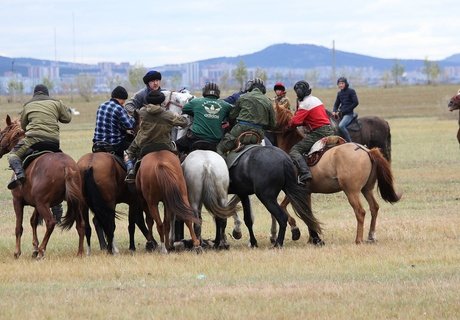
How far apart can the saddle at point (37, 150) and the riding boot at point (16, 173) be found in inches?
6.1

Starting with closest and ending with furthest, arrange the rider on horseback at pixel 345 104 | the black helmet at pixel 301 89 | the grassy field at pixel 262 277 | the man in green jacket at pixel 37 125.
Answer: the grassy field at pixel 262 277 → the man in green jacket at pixel 37 125 → the black helmet at pixel 301 89 → the rider on horseback at pixel 345 104

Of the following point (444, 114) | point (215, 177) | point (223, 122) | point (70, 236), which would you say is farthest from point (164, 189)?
point (444, 114)

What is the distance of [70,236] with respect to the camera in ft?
59.0

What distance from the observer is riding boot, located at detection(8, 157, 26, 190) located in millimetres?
14906

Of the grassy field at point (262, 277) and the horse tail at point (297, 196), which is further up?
the horse tail at point (297, 196)

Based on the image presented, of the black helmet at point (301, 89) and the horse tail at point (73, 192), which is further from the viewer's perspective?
the black helmet at point (301, 89)

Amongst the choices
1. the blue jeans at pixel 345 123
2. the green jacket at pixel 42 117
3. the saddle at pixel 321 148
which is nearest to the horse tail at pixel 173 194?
the green jacket at pixel 42 117

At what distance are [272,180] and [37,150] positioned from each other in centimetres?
340

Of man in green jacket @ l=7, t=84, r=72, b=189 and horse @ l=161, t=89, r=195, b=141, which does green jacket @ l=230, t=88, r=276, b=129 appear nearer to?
horse @ l=161, t=89, r=195, b=141

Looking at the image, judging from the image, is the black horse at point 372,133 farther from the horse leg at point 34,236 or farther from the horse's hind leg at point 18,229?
the horse's hind leg at point 18,229

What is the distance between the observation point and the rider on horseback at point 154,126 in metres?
15.1

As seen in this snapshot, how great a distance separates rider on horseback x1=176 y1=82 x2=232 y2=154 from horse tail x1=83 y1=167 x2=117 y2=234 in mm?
1613

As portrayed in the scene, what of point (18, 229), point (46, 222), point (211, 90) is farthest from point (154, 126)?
point (18, 229)

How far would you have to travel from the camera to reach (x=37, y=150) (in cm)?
1527
